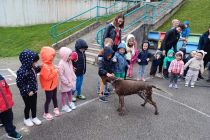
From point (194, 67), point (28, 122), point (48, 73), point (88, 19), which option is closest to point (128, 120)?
point (48, 73)

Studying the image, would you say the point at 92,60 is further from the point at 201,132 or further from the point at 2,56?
the point at 201,132

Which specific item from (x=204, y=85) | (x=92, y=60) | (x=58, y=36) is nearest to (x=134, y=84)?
(x=204, y=85)

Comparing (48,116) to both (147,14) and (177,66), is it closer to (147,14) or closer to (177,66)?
(177,66)

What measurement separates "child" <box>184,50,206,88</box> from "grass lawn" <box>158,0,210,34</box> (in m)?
4.38

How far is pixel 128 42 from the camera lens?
22.2ft

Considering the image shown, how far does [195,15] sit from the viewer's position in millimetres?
12820

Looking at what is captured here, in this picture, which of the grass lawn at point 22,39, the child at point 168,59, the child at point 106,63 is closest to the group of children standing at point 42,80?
the child at point 106,63

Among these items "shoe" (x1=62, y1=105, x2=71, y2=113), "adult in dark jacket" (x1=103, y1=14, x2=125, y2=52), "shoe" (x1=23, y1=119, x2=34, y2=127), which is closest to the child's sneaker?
"shoe" (x1=23, y1=119, x2=34, y2=127)

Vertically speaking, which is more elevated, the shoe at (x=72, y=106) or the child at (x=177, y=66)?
the child at (x=177, y=66)

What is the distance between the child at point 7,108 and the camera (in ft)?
12.1

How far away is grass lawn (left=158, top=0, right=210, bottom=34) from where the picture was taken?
1126 centimetres

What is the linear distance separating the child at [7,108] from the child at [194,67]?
514 centimetres

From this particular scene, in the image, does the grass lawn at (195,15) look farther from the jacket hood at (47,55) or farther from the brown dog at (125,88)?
the jacket hood at (47,55)

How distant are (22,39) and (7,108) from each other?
8.46m
